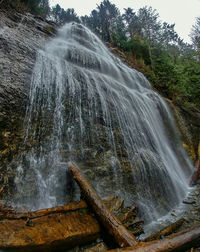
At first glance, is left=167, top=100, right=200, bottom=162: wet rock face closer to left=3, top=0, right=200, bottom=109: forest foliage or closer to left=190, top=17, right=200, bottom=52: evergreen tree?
left=3, top=0, right=200, bottom=109: forest foliage

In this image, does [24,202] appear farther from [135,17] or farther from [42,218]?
[135,17]

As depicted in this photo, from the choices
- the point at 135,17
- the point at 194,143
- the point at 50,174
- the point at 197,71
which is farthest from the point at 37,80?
the point at 135,17

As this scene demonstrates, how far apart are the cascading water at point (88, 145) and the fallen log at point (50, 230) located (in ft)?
2.70

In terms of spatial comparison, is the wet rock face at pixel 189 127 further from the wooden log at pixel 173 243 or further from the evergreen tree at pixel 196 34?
the evergreen tree at pixel 196 34

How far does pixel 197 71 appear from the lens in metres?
13.6

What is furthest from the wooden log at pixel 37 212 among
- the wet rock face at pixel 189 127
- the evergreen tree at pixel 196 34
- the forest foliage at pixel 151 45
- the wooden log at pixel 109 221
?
the evergreen tree at pixel 196 34

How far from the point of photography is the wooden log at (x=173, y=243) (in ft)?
5.47

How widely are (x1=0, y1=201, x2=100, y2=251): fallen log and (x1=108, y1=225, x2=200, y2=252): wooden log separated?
0.72 metres

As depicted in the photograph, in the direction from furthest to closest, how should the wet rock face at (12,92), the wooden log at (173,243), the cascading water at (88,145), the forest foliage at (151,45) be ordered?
the forest foliage at (151,45), the cascading water at (88,145), the wet rock face at (12,92), the wooden log at (173,243)

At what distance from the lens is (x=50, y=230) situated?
2016mm

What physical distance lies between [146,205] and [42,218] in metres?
2.71

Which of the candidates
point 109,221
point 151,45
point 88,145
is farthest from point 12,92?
point 151,45

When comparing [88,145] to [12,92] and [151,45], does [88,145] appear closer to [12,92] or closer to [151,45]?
[12,92]

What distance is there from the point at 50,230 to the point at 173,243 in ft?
→ 4.73
